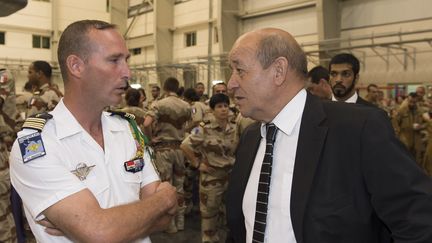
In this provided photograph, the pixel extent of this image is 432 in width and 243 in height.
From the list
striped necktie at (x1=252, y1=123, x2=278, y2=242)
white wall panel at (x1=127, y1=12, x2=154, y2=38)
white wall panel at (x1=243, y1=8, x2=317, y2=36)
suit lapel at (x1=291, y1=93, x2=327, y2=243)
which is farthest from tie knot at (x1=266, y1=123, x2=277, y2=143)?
white wall panel at (x1=127, y1=12, x2=154, y2=38)

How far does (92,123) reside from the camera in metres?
1.70

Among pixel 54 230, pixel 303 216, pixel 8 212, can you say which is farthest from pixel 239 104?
pixel 8 212

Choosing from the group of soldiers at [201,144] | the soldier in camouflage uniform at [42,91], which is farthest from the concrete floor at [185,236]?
the soldier in camouflage uniform at [42,91]

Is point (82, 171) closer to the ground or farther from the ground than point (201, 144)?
farther from the ground

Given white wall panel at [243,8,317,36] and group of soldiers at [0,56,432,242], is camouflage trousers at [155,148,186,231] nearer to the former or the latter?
group of soldiers at [0,56,432,242]

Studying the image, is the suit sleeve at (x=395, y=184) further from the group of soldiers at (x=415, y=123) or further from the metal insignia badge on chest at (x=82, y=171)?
the group of soldiers at (x=415, y=123)

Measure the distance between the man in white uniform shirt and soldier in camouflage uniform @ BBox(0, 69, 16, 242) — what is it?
2.80 meters

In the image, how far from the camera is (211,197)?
4699 mm

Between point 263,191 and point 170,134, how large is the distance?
4.15 meters

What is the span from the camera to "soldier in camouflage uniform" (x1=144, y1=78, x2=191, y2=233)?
218 inches

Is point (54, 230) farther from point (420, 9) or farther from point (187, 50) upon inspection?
point (187, 50)

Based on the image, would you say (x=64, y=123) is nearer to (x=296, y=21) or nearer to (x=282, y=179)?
(x=282, y=179)

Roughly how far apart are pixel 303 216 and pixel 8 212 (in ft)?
12.2

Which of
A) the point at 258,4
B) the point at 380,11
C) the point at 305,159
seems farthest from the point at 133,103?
the point at 258,4
